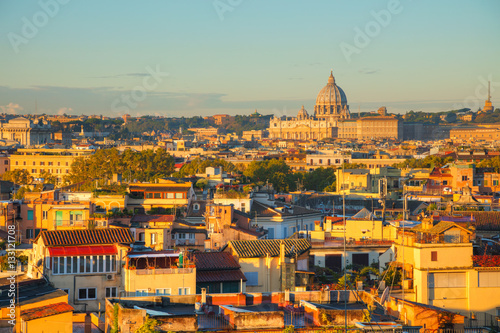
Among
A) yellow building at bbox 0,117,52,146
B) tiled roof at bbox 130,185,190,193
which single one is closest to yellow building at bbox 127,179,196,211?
tiled roof at bbox 130,185,190,193

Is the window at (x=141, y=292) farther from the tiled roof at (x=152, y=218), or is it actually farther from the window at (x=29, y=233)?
the window at (x=29, y=233)

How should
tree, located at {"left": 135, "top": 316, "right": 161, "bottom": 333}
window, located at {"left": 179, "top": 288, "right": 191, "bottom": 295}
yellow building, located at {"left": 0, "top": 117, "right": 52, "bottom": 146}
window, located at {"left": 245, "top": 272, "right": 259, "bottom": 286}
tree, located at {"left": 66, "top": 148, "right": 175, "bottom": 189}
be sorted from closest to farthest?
1. tree, located at {"left": 135, "top": 316, "right": 161, "bottom": 333}
2. window, located at {"left": 179, "top": 288, "right": 191, "bottom": 295}
3. window, located at {"left": 245, "top": 272, "right": 259, "bottom": 286}
4. tree, located at {"left": 66, "top": 148, "right": 175, "bottom": 189}
5. yellow building, located at {"left": 0, "top": 117, "right": 52, "bottom": 146}

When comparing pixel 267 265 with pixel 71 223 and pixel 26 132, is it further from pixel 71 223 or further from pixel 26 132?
pixel 26 132

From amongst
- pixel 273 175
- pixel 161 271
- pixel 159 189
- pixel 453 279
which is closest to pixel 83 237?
pixel 161 271

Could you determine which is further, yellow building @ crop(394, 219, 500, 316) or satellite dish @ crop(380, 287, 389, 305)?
yellow building @ crop(394, 219, 500, 316)

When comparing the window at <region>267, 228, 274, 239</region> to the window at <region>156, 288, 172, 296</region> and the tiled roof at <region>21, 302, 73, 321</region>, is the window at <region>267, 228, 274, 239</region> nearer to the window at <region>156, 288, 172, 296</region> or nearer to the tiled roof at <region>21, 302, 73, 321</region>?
the window at <region>156, 288, 172, 296</region>

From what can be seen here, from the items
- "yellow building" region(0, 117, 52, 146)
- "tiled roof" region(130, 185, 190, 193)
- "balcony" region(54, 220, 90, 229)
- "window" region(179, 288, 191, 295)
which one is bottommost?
"window" region(179, 288, 191, 295)
